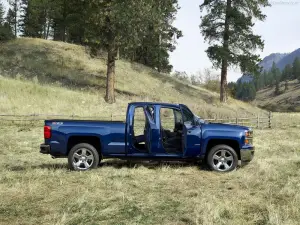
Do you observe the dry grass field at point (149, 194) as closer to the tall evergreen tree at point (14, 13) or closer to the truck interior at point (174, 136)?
the truck interior at point (174, 136)

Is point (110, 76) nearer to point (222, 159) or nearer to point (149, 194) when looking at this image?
point (222, 159)

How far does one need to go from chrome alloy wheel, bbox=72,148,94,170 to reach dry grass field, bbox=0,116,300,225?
30 centimetres

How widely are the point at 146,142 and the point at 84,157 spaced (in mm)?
1692

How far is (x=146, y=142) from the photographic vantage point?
9.14 meters

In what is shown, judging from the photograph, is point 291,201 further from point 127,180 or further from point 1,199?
point 1,199

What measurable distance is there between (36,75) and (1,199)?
84.7 ft

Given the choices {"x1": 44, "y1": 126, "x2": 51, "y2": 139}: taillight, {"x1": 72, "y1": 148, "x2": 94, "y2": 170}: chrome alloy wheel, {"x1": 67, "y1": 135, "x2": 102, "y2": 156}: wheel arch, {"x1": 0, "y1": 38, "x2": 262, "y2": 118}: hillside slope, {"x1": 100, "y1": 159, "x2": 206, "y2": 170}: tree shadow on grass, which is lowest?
{"x1": 100, "y1": 159, "x2": 206, "y2": 170}: tree shadow on grass

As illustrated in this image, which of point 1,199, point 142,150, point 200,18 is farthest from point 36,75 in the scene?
point 1,199

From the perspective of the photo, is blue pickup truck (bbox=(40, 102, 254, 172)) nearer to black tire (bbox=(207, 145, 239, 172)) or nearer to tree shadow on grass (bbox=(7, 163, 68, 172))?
black tire (bbox=(207, 145, 239, 172))

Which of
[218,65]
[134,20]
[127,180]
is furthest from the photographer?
[218,65]

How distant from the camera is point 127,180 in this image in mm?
7914

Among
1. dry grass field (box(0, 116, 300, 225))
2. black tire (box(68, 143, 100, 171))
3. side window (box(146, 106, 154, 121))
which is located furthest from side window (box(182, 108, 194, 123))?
black tire (box(68, 143, 100, 171))

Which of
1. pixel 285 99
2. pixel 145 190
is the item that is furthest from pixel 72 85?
pixel 285 99

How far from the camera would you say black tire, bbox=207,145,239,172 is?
906 cm
